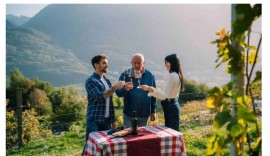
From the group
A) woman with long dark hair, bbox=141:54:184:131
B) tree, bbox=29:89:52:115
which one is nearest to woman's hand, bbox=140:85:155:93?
woman with long dark hair, bbox=141:54:184:131

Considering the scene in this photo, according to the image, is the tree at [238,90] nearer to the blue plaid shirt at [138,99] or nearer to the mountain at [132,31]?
the blue plaid shirt at [138,99]

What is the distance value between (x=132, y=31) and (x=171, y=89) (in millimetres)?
65311

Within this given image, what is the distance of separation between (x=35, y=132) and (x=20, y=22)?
59.1 metres

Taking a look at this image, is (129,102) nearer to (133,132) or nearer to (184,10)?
(133,132)

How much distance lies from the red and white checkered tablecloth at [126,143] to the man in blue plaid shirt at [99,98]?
417mm

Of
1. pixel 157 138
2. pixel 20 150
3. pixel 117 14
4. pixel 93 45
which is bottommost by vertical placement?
pixel 20 150

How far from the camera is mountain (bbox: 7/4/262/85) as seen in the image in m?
60.7

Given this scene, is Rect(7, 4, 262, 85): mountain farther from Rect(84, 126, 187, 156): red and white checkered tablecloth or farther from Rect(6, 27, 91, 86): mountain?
Rect(84, 126, 187, 156): red and white checkered tablecloth

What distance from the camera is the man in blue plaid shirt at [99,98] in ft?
11.7

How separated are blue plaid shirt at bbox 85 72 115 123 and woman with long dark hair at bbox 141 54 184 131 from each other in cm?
46

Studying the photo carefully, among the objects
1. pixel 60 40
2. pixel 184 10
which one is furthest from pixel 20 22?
pixel 184 10

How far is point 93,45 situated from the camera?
64.6 meters

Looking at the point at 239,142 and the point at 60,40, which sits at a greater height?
the point at 60,40

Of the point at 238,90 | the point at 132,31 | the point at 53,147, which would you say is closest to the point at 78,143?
the point at 53,147
